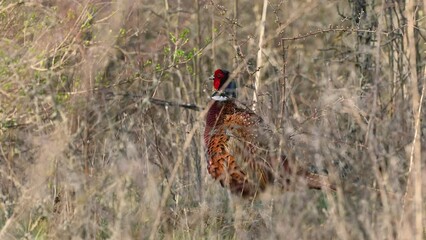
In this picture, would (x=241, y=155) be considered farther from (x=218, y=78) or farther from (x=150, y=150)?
(x=218, y=78)

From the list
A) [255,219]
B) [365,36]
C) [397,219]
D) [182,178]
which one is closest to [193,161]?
[182,178]

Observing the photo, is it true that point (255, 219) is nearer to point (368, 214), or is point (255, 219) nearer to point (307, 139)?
point (307, 139)

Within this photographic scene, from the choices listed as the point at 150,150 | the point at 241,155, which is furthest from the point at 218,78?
the point at 150,150

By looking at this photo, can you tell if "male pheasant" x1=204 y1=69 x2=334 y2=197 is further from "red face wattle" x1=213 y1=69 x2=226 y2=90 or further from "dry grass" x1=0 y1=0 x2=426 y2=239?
"red face wattle" x1=213 y1=69 x2=226 y2=90

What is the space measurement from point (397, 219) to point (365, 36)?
283 cm

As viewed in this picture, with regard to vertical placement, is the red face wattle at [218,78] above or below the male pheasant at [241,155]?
above

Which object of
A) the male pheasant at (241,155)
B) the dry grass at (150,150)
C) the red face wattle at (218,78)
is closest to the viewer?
the dry grass at (150,150)

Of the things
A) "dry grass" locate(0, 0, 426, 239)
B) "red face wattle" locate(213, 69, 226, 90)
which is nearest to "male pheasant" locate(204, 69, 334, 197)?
"dry grass" locate(0, 0, 426, 239)

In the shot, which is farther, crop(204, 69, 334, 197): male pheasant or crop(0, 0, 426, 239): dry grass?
crop(204, 69, 334, 197): male pheasant

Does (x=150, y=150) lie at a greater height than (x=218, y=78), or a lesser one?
lesser

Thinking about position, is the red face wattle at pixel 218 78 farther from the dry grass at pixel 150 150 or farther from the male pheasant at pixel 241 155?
the dry grass at pixel 150 150

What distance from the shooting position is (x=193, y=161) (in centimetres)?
580

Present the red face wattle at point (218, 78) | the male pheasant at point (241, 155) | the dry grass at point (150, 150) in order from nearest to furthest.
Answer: the dry grass at point (150, 150) → the male pheasant at point (241, 155) → the red face wattle at point (218, 78)

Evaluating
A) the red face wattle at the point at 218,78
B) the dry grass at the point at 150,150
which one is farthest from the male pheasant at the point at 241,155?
the red face wattle at the point at 218,78
